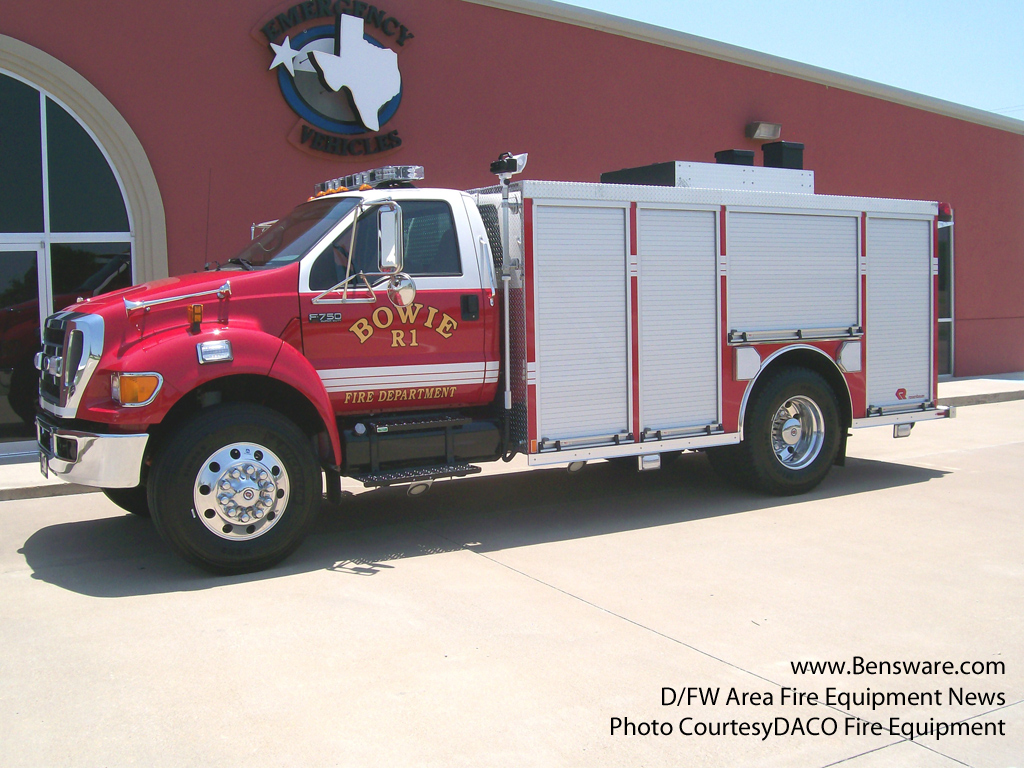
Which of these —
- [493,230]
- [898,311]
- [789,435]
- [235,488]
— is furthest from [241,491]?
[898,311]

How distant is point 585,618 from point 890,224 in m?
5.64

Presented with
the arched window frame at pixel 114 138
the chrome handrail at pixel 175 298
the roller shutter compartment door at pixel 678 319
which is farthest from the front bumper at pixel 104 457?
the arched window frame at pixel 114 138

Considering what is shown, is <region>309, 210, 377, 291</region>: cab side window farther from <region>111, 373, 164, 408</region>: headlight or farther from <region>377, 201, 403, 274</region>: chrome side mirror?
<region>111, 373, 164, 408</region>: headlight

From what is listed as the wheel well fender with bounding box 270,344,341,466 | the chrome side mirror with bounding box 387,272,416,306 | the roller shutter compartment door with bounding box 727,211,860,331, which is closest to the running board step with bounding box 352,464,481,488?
the wheel well fender with bounding box 270,344,341,466

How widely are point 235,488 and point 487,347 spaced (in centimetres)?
210

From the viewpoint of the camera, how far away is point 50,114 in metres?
10.2

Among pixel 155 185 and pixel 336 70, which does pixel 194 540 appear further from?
pixel 336 70

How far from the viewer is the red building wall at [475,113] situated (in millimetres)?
10445

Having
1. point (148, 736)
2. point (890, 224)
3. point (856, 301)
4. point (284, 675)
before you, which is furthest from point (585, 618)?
point (890, 224)

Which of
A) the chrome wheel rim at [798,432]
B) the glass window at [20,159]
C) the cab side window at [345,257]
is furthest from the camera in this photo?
the glass window at [20,159]

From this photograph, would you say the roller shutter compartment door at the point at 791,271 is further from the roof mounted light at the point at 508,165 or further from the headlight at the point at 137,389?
the headlight at the point at 137,389

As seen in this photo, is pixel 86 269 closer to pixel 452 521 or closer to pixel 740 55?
pixel 452 521

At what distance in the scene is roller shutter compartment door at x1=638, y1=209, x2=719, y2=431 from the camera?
734 cm

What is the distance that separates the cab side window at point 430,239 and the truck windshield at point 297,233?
437mm
